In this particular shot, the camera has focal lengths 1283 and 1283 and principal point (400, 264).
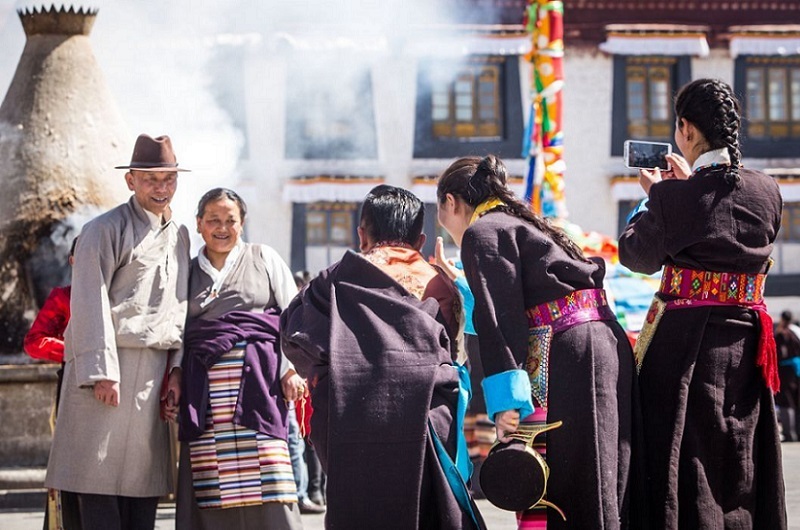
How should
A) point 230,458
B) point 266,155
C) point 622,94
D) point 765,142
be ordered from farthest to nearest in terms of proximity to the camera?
point 765,142 → point 622,94 → point 266,155 → point 230,458

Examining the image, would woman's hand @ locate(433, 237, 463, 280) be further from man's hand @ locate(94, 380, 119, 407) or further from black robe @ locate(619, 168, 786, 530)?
man's hand @ locate(94, 380, 119, 407)

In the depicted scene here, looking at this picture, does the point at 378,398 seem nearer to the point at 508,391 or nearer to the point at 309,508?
the point at 508,391

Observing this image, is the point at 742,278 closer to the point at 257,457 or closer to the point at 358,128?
the point at 257,457

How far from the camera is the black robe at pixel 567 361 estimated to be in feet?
12.0

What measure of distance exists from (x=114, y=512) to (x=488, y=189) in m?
1.84

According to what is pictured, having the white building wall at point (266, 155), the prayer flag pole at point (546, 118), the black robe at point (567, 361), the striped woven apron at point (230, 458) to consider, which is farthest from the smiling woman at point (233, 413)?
the white building wall at point (266, 155)

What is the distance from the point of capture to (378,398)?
3.76 m

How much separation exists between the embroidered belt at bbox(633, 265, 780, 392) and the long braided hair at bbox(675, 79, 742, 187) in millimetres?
335

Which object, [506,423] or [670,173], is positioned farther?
[670,173]

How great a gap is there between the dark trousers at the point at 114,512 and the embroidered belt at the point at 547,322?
170cm

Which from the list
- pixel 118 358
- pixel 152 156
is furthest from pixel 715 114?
pixel 118 358

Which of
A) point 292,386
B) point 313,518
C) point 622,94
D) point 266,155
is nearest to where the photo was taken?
point 292,386

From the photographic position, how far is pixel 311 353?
12.8 ft

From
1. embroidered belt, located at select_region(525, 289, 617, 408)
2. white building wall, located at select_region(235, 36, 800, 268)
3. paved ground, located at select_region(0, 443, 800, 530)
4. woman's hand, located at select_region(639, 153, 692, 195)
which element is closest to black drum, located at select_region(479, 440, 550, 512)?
embroidered belt, located at select_region(525, 289, 617, 408)
